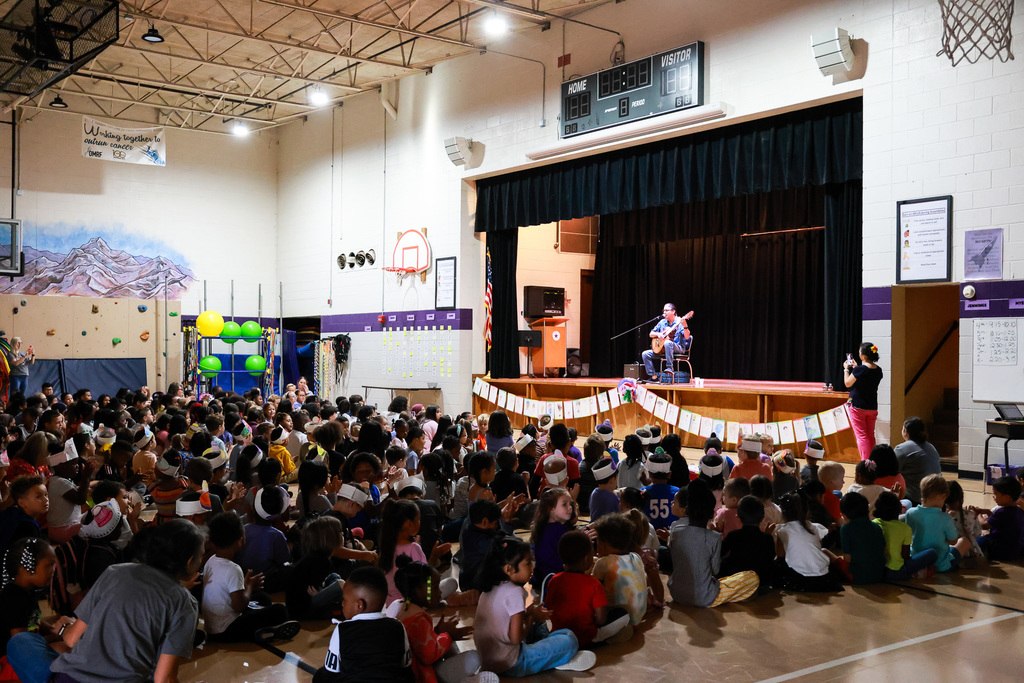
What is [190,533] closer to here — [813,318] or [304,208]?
[813,318]

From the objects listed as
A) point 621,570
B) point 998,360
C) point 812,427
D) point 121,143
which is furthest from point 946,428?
point 121,143

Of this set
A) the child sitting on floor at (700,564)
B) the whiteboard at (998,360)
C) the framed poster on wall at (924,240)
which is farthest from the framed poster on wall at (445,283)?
the child sitting on floor at (700,564)

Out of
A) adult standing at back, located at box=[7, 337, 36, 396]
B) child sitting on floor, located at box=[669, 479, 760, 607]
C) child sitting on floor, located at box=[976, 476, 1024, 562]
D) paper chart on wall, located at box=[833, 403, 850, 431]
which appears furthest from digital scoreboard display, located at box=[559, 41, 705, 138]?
adult standing at back, located at box=[7, 337, 36, 396]

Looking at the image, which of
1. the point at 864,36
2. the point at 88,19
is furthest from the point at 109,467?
the point at 864,36

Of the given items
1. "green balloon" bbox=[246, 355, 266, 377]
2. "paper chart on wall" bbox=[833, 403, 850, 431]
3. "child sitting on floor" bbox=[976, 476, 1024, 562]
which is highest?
"green balloon" bbox=[246, 355, 266, 377]

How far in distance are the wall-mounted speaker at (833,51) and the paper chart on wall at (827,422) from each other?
12.8ft

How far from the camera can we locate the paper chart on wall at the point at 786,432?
10.5 m

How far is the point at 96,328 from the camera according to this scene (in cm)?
1812

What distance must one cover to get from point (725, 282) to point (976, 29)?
8211mm

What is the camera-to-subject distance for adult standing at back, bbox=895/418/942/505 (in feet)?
22.1

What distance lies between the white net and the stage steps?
12.9ft

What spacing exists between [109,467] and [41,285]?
12748 millimetres

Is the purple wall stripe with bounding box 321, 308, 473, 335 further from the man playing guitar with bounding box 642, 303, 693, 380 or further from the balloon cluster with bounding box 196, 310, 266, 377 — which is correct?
the man playing guitar with bounding box 642, 303, 693, 380

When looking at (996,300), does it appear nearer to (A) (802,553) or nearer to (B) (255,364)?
(A) (802,553)
